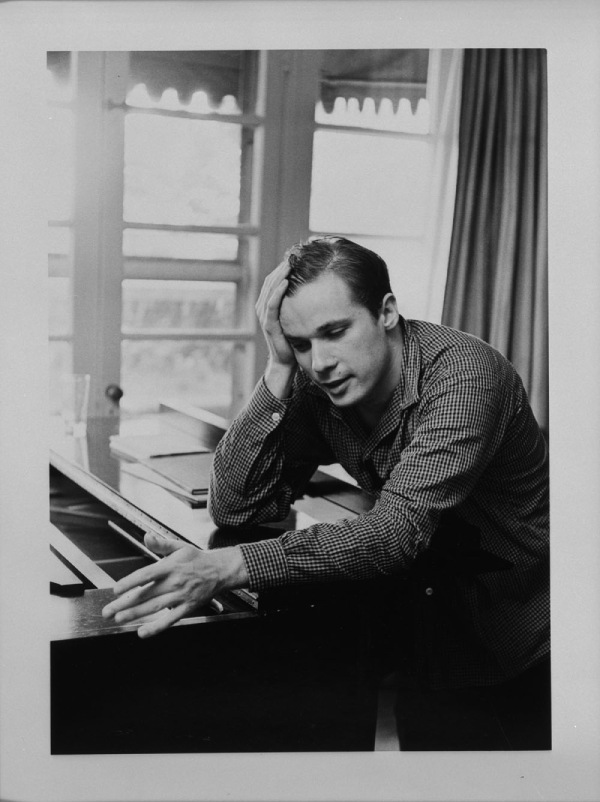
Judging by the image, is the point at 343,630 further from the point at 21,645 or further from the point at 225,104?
the point at 225,104

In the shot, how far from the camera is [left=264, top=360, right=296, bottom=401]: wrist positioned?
4.87ft

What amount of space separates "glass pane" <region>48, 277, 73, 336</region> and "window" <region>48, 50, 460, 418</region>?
0.02 meters

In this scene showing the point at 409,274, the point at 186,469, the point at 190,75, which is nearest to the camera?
the point at 190,75

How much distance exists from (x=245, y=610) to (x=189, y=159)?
1713 mm

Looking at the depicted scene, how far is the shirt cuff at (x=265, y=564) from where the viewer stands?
1.18 m

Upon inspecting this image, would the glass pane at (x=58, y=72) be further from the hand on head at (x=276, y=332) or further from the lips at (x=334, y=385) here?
the lips at (x=334, y=385)

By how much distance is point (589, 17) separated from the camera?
1300mm

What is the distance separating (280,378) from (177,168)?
129 cm

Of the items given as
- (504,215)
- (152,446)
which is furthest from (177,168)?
(504,215)

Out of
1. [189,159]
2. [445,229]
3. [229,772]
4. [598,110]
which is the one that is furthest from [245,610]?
[189,159]

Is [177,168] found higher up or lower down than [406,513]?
higher up

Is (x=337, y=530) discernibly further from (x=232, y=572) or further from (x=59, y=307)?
(x=59, y=307)

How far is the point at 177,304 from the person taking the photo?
7.77 feet

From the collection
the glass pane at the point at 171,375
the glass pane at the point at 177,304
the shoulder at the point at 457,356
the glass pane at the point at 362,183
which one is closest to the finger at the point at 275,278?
the shoulder at the point at 457,356
